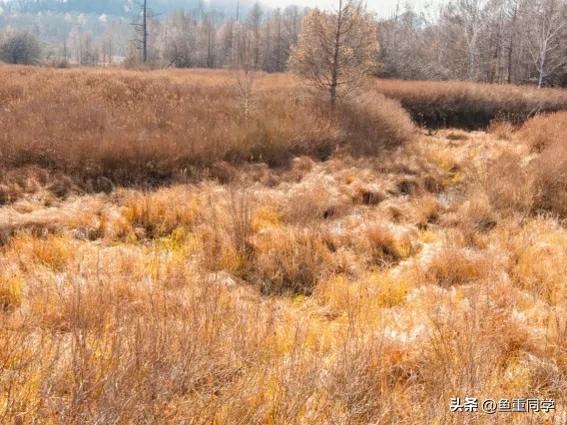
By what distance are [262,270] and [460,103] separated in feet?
54.5

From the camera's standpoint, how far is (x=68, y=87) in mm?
12570

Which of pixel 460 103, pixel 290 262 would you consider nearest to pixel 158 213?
pixel 290 262

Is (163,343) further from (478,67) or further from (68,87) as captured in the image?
Result: (478,67)

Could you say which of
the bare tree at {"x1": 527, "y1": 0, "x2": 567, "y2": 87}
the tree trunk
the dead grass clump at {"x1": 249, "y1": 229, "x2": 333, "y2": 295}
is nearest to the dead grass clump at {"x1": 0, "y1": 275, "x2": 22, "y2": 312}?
the dead grass clump at {"x1": 249, "y1": 229, "x2": 333, "y2": 295}

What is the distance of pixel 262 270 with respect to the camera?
14.5 feet

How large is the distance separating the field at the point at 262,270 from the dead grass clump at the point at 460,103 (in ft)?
21.7

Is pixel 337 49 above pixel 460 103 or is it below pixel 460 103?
above

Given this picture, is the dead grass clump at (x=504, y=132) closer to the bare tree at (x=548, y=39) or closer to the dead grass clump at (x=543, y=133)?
the dead grass clump at (x=543, y=133)

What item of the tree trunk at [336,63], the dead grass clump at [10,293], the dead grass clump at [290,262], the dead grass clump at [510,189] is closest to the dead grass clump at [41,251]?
the dead grass clump at [10,293]

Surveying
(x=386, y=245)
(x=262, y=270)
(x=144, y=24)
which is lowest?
(x=262, y=270)

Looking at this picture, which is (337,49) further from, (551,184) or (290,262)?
(290,262)

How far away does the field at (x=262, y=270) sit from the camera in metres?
2.12

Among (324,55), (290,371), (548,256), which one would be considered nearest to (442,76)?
(324,55)

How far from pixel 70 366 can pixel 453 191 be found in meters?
7.81
